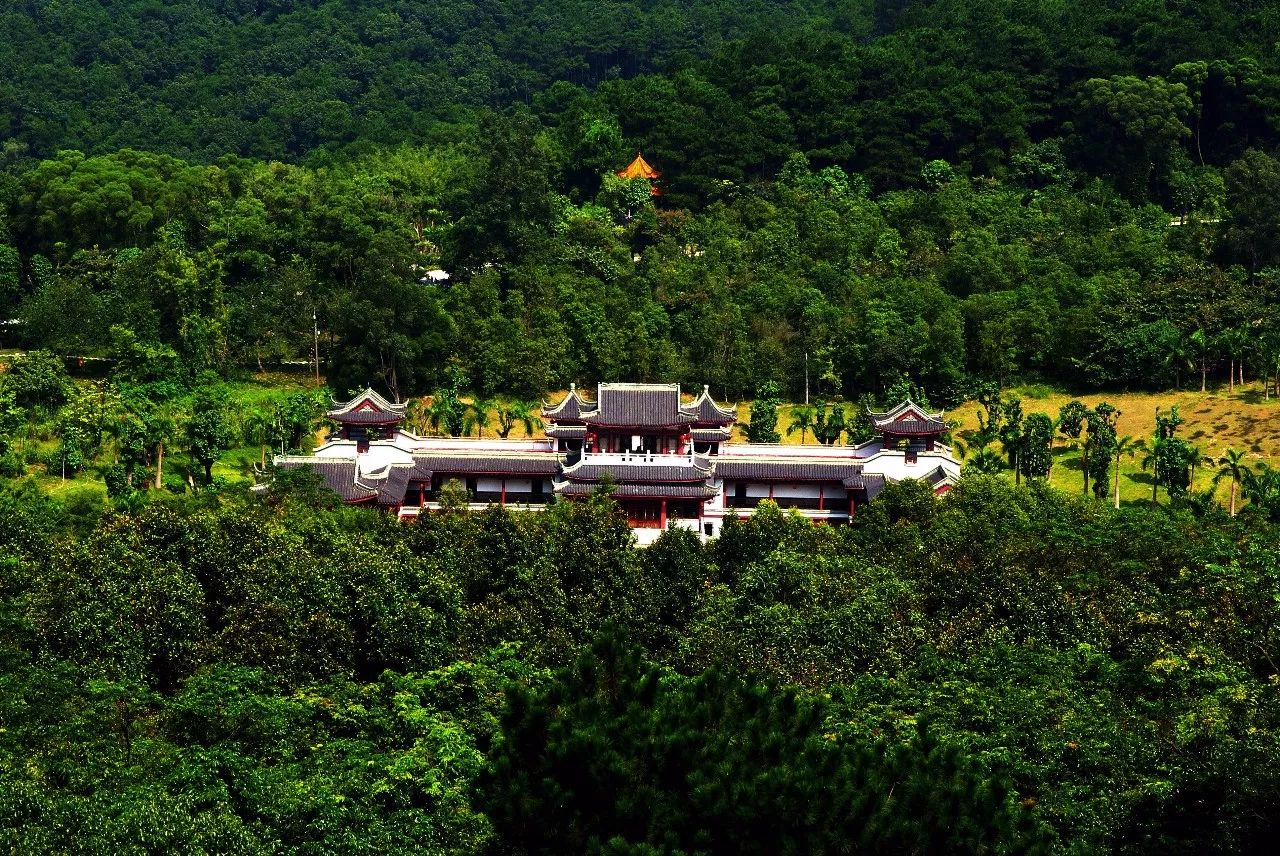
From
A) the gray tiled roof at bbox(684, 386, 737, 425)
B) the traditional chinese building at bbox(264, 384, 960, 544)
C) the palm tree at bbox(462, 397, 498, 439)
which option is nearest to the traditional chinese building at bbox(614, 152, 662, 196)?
the palm tree at bbox(462, 397, 498, 439)

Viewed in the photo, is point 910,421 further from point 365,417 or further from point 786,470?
point 365,417

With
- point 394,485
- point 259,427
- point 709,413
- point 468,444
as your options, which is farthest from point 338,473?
point 709,413

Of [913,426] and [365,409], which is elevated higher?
[365,409]

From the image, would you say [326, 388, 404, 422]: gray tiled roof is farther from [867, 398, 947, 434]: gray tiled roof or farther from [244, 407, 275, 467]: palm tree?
[867, 398, 947, 434]: gray tiled roof

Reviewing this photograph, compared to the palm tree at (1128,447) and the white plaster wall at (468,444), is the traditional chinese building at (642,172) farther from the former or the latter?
the palm tree at (1128,447)

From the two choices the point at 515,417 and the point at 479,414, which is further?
the point at 515,417

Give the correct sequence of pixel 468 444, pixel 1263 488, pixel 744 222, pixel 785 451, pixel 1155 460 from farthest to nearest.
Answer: pixel 744 222, pixel 468 444, pixel 785 451, pixel 1155 460, pixel 1263 488
